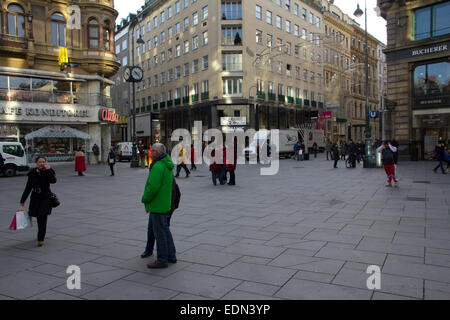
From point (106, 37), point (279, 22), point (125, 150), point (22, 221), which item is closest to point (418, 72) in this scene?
point (106, 37)

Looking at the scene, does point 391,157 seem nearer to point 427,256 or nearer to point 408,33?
point 427,256

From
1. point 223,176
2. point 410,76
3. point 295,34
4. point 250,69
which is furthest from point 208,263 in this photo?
point 295,34

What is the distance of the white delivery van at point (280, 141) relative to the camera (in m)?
32.1

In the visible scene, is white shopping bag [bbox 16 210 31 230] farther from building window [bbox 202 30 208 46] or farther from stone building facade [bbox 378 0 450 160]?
building window [bbox 202 30 208 46]

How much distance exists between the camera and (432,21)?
80.7 feet

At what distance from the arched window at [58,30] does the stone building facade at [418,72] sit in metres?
24.7

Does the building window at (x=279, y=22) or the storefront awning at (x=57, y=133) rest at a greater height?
the building window at (x=279, y=22)

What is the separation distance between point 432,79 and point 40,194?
2648cm

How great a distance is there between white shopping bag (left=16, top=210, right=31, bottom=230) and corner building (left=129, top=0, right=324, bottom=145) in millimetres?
32174

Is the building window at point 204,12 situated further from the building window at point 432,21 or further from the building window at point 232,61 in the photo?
the building window at point 432,21

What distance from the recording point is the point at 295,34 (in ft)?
170

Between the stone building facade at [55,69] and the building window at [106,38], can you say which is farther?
the building window at [106,38]

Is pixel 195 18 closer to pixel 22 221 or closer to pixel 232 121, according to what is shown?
pixel 232 121

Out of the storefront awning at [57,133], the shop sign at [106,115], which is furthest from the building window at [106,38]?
the storefront awning at [57,133]
